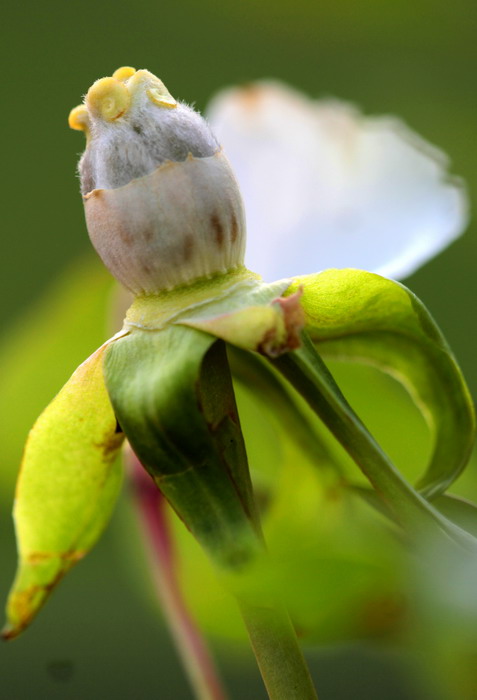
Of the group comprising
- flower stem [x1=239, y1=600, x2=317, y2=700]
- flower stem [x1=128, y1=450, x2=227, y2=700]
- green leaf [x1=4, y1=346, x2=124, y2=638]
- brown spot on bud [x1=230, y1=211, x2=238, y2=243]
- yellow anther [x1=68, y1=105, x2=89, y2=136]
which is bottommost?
flower stem [x1=128, y1=450, x2=227, y2=700]

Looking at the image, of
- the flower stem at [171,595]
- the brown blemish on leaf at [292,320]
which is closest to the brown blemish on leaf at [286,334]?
the brown blemish on leaf at [292,320]

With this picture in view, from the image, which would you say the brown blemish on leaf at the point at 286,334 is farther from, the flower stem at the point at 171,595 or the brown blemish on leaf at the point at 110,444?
the flower stem at the point at 171,595

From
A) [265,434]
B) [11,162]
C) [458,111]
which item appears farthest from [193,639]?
[11,162]

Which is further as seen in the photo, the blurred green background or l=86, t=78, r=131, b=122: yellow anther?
the blurred green background

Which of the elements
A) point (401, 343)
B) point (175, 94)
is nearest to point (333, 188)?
point (401, 343)

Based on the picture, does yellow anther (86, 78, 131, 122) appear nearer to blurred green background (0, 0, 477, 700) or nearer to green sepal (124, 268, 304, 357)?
green sepal (124, 268, 304, 357)

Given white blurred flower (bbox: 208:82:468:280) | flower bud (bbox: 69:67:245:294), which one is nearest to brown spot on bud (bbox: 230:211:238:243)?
flower bud (bbox: 69:67:245:294)

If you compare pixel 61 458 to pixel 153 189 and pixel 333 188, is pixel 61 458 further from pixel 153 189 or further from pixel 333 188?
pixel 333 188
